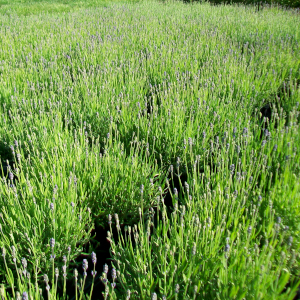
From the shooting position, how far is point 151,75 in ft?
13.4

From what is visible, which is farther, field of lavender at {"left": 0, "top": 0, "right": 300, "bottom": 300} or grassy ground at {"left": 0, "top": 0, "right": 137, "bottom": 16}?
grassy ground at {"left": 0, "top": 0, "right": 137, "bottom": 16}

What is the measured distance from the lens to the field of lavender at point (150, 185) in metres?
1.44

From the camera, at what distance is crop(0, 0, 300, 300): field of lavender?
4.71 feet

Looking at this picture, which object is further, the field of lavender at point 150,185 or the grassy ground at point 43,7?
the grassy ground at point 43,7

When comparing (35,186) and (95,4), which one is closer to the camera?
(35,186)

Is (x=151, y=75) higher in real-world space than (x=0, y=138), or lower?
higher

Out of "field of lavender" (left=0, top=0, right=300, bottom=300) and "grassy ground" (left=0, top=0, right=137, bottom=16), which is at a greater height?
"grassy ground" (left=0, top=0, right=137, bottom=16)

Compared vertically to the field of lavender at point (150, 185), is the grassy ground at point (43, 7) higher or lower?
higher

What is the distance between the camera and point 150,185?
87.2 inches

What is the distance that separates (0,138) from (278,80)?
3.54 m

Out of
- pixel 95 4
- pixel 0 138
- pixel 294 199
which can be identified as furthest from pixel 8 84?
pixel 95 4

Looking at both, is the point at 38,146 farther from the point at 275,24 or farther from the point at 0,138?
the point at 275,24

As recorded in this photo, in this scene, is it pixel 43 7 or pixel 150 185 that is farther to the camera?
pixel 43 7

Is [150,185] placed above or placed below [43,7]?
below
